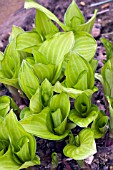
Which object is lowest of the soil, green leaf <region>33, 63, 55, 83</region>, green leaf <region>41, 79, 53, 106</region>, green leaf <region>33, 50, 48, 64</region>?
the soil

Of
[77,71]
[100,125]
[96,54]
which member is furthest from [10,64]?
[96,54]

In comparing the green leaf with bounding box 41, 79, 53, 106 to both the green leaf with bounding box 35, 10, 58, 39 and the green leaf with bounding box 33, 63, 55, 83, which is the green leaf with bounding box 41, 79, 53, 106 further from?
the green leaf with bounding box 35, 10, 58, 39

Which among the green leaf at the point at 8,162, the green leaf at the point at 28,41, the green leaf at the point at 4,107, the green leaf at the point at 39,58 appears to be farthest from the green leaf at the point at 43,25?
the green leaf at the point at 8,162

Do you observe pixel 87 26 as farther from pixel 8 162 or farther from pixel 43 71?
pixel 8 162

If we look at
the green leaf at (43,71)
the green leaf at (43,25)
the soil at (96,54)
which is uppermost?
the green leaf at (43,25)

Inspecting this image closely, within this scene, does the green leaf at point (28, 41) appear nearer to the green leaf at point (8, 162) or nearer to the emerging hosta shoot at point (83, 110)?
the emerging hosta shoot at point (83, 110)

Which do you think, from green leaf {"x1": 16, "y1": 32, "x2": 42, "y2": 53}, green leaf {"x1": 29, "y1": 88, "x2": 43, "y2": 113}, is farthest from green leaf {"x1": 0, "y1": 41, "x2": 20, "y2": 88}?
green leaf {"x1": 29, "y1": 88, "x2": 43, "y2": 113}
